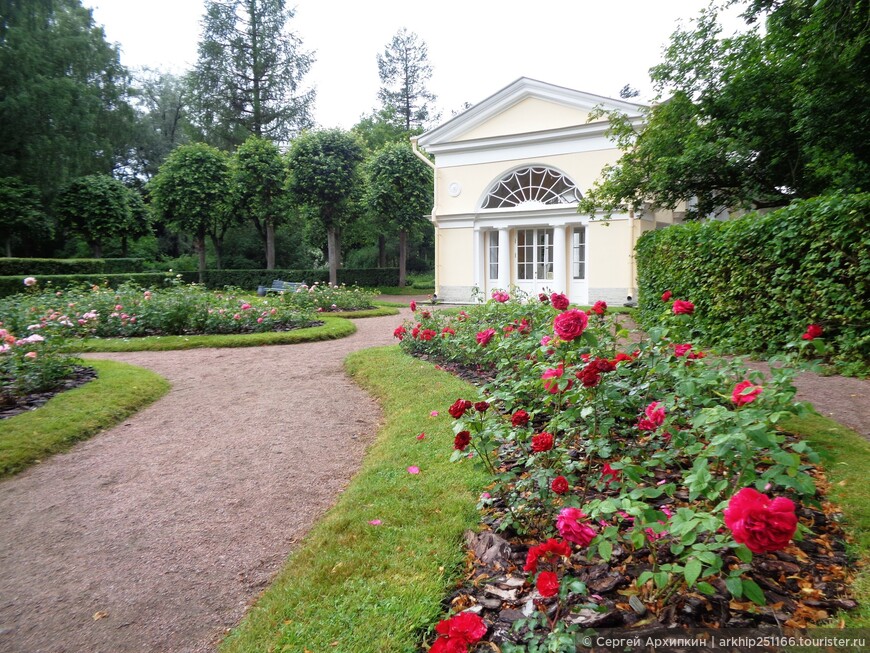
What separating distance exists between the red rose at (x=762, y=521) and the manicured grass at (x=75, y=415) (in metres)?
4.25

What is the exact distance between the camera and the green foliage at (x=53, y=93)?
22.1 m

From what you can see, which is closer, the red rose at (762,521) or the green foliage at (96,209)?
the red rose at (762,521)

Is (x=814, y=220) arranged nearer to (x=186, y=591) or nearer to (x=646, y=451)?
(x=646, y=451)

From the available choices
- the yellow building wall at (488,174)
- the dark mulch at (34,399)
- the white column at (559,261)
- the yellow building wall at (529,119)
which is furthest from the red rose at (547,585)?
the yellow building wall at (529,119)

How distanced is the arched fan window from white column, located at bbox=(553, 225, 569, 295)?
36.4 inches

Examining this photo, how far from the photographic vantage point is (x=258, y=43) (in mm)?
27844

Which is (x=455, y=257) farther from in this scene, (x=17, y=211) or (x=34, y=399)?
(x=17, y=211)

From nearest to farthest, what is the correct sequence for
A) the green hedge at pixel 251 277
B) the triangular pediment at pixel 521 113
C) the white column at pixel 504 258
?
the triangular pediment at pixel 521 113
the white column at pixel 504 258
the green hedge at pixel 251 277

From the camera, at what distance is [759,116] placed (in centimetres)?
826

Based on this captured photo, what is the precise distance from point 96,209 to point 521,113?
18901mm

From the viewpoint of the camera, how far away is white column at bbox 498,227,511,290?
1656cm

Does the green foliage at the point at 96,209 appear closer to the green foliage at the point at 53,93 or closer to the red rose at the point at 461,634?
the green foliage at the point at 53,93

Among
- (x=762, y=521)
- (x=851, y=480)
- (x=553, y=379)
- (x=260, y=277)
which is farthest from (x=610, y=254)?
(x=260, y=277)

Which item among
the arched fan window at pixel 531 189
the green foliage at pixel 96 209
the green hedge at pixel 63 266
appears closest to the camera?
the arched fan window at pixel 531 189
